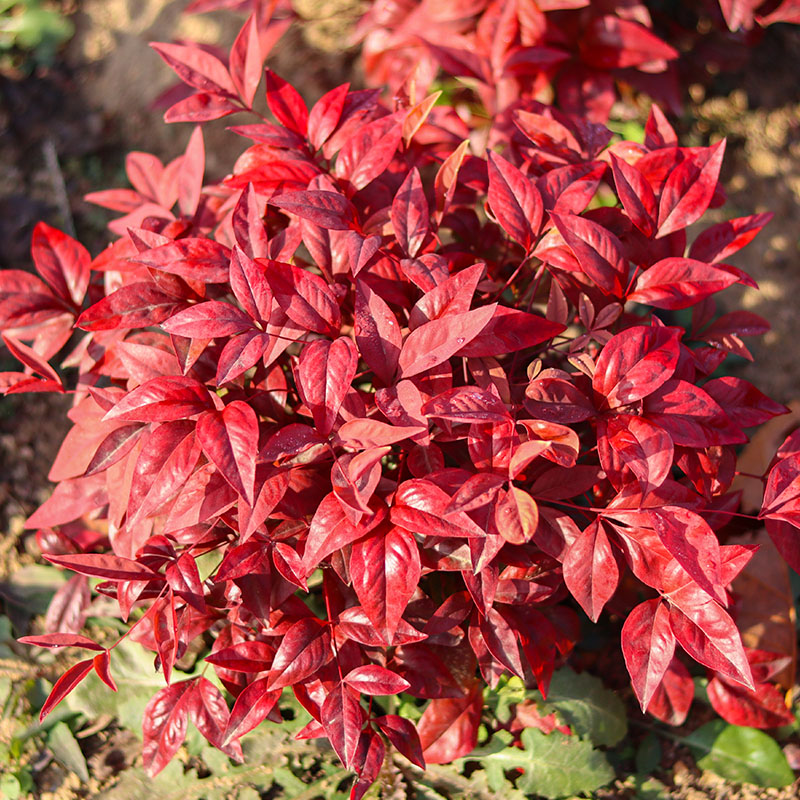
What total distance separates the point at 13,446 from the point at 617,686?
7.27 ft

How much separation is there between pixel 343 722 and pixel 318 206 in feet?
3.16

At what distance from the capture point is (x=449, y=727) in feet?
5.63

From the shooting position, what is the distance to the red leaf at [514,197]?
4.73 ft

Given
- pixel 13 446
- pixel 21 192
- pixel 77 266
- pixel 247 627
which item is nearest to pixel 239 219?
pixel 77 266

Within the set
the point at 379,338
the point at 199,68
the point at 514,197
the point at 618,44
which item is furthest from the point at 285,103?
the point at 618,44

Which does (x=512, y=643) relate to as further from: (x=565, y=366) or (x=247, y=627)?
(x=565, y=366)

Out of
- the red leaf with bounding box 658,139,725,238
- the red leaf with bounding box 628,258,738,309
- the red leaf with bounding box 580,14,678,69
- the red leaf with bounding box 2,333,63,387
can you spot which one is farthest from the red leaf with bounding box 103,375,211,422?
the red leaf with bounding box 580,14,678,69

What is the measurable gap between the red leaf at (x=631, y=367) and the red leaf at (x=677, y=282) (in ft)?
0.39

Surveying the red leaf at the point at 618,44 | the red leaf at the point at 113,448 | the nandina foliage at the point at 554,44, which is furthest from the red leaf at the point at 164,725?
the red leaf at the point at 618,44

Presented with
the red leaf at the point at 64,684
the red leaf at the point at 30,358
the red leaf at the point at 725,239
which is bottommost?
the red leaf at the point at 64,684

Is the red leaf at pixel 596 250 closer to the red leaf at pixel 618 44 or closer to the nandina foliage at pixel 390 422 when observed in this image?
the nandina foliage at pixel 390 422

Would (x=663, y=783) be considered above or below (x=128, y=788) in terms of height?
below

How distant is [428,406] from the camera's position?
1150 millimetres

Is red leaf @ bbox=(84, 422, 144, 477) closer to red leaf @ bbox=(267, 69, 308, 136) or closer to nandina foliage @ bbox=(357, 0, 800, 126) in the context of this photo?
red leaf @ bbox=(267, 69, 308, 136)
